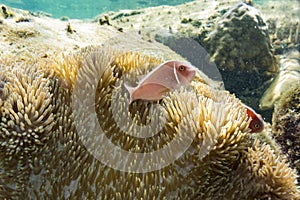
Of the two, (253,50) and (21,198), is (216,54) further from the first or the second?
(21,198)

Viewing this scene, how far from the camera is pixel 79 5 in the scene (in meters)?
38.8

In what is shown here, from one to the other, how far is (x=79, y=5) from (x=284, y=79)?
121 ft

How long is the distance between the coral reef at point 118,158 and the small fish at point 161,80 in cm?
Answer: 13

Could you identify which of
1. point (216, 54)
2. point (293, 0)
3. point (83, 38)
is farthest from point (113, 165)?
point (293, 0)

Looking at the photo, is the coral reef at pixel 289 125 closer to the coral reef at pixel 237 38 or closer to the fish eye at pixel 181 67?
the coral reef at pixel 237 38

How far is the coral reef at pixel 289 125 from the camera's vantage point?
393cm

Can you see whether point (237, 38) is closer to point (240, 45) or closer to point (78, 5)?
point (240, 45)

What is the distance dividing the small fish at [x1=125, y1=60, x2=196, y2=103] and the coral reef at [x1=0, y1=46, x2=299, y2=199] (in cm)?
13

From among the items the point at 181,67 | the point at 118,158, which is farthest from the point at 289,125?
the point at 118,158

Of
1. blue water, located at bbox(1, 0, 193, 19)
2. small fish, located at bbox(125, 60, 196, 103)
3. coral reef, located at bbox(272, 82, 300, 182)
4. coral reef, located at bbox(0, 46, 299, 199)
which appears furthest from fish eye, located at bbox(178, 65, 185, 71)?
blue water, located at bbox(1, 0, 193, 19)

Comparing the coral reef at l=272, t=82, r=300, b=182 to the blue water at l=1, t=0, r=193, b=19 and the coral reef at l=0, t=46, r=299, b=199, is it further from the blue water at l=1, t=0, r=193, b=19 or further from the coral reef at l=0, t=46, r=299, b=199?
the blue water at l=1, t=0, r=193, b=19

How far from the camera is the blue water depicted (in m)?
31.3

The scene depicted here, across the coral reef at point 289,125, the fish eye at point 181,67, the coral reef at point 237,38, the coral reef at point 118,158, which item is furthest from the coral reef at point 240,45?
the coral reef at point 118,158

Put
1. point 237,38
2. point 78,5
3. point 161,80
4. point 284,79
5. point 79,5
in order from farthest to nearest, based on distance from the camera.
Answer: point 78,5
point 79,5
point 284,79
point 237,38
point 161,80
